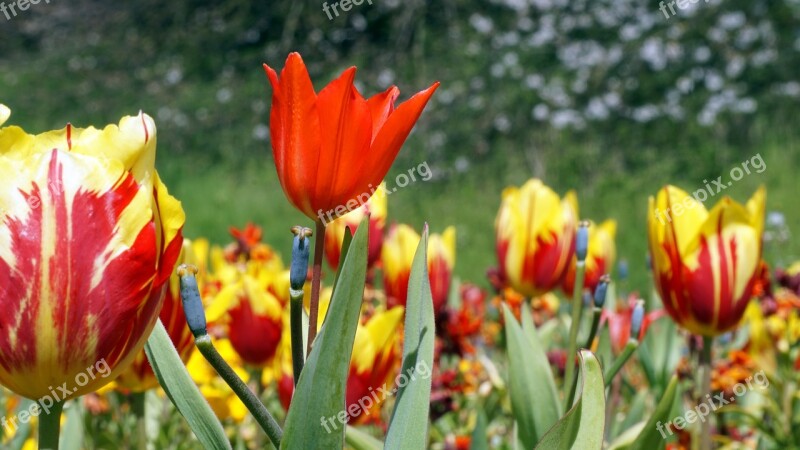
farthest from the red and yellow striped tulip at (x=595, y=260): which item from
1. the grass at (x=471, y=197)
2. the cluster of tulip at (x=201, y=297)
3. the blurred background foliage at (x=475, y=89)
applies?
the blurred background foliage at (x=475, y=89)

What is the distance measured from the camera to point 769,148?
578 centimetres

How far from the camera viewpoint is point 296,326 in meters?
0.59

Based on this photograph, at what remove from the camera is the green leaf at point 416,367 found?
0.63m

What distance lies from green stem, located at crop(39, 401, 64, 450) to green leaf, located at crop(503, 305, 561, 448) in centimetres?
49

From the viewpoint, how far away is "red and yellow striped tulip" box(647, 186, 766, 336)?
111 centimetres

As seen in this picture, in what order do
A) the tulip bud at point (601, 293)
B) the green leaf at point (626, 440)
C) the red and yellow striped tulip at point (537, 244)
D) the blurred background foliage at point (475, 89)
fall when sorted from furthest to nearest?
the blurred background foliage at point (475, 89)
the red and yellow striped tulip at point (537, 244)
the green leaf at point (626, 440)
the tulip bud at point (601, 293)

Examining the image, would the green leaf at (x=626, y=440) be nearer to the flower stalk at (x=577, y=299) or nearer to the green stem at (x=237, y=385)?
the flower stalk at (x=577, y=299)

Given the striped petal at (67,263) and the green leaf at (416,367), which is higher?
the striped petal at (67,263)

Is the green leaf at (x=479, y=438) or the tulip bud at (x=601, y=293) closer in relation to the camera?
the tulip bud at (x=601, y=293)

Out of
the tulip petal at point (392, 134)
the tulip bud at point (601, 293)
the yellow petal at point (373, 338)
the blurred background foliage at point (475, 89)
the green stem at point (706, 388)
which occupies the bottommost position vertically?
the green stem at point (706, 388)

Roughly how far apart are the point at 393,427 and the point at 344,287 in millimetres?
124

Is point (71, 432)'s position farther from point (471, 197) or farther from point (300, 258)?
point (471, 197)

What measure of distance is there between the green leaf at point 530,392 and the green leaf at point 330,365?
0.38 m

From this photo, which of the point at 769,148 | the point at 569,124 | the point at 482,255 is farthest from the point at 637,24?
the point at 482,255
